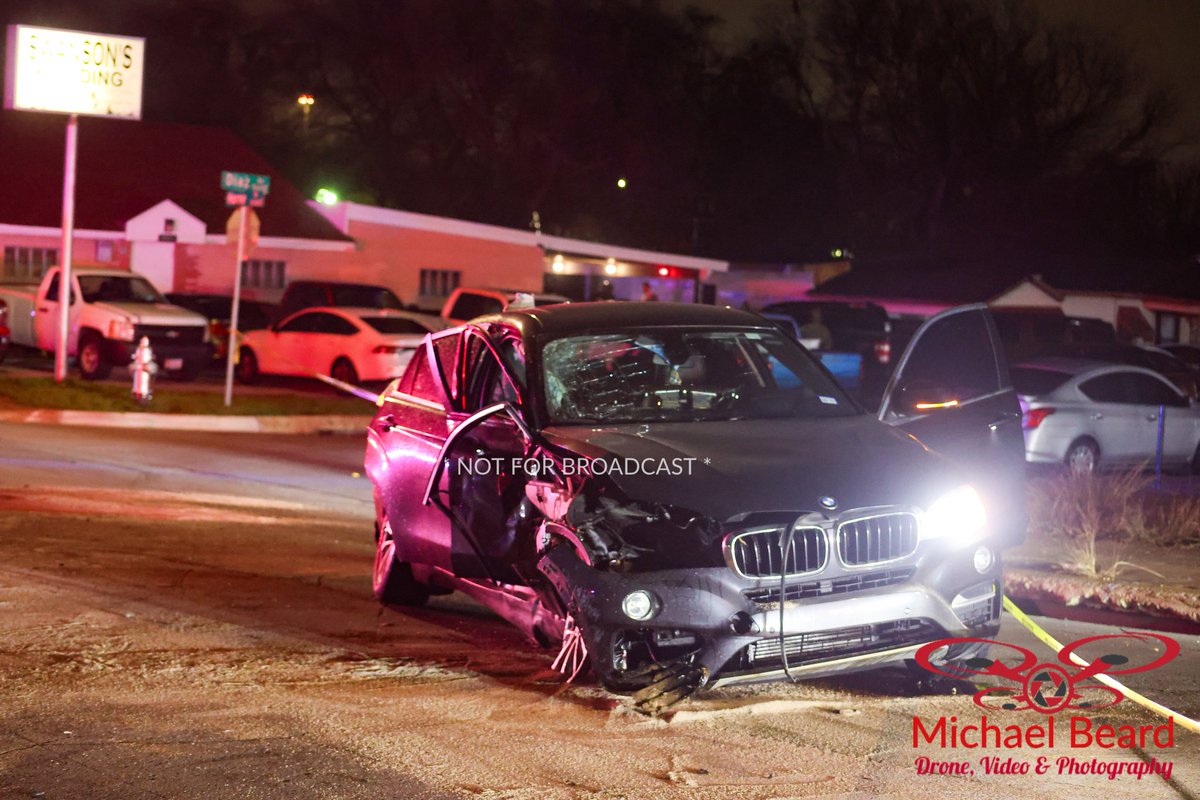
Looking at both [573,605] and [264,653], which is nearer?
[573,605]

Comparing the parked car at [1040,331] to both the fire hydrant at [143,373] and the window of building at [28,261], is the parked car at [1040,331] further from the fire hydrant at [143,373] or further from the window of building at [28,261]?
the window of building at [28,261]

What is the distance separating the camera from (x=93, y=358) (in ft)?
81.8

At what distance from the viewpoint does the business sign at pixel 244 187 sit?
67.9ft

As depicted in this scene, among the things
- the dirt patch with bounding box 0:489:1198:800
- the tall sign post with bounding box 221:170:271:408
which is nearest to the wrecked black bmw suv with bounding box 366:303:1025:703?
the dirt patch with bounding box 0:489:1198:800

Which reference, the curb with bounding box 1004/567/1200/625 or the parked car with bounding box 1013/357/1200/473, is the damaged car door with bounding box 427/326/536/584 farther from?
the parked car with bounding box 1013/357/1200/473

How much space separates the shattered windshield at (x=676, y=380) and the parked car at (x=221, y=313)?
2288 cm

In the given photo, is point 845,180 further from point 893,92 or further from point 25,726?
point 25,726

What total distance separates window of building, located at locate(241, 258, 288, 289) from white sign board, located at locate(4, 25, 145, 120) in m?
12.3

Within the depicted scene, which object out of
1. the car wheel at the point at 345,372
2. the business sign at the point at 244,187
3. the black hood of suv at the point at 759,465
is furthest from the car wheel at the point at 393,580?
the car wheel at the point at 345,372

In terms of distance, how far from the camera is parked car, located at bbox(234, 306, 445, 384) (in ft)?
81.3

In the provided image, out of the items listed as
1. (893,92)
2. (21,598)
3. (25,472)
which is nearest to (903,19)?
(893,92)

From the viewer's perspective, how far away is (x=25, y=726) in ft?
20.4

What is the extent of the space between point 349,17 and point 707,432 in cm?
5432

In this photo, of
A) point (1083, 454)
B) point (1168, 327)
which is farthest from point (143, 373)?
point (1168, 327)
